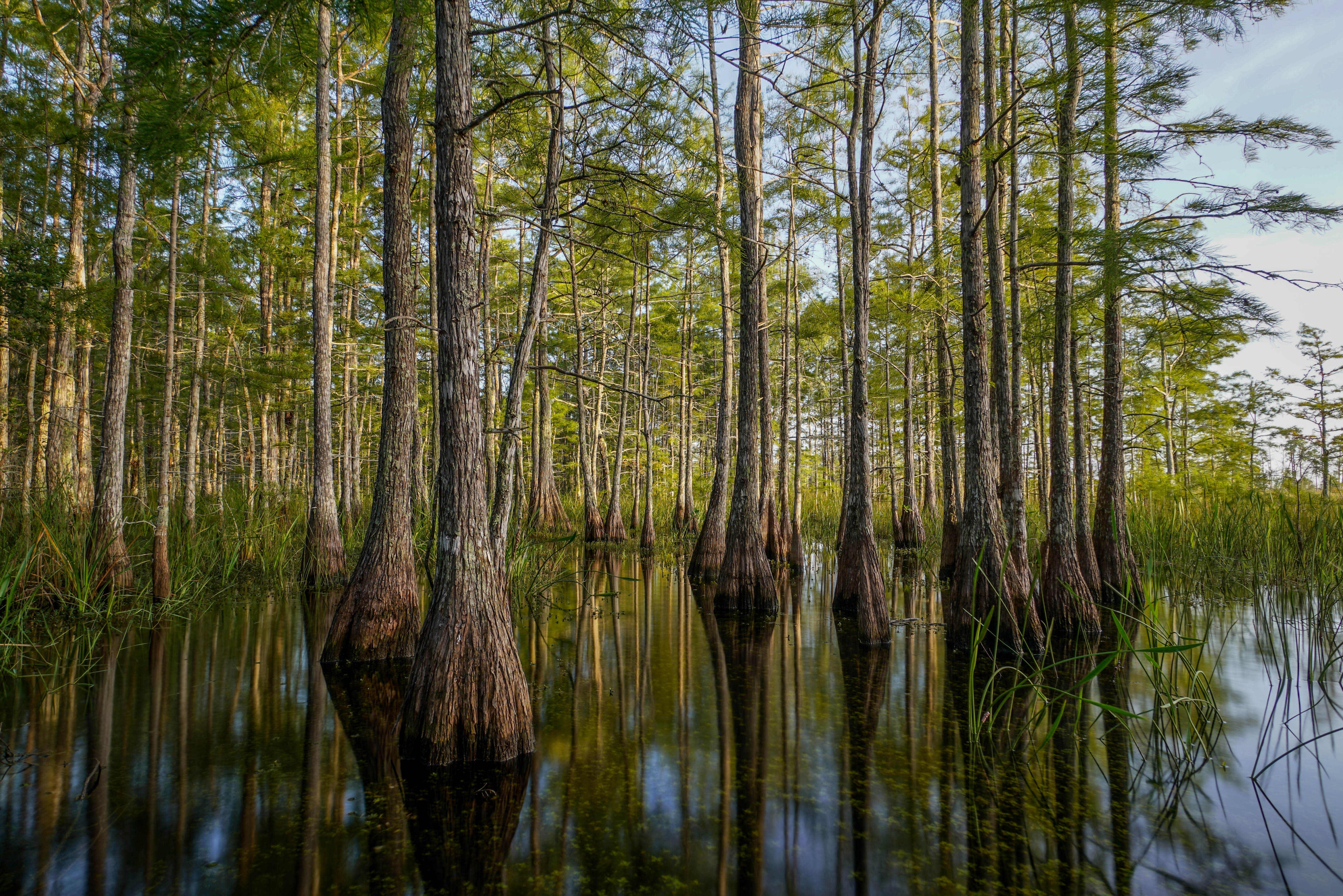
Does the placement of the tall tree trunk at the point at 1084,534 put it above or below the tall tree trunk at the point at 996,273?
below

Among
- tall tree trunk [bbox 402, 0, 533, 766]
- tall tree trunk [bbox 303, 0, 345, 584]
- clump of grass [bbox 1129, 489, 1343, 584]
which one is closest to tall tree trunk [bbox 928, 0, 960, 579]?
clump of grass [bbox 1129, 489, 1343, 584]

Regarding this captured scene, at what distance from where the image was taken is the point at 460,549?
349cm

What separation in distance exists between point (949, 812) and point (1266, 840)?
144cm

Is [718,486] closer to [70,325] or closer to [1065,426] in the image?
[1065,426]

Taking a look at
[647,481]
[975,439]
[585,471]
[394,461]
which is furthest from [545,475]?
[975,439]

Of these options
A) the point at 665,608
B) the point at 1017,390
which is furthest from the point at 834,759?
the point at 1017,390

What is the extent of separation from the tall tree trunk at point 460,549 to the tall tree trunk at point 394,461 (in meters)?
1.80

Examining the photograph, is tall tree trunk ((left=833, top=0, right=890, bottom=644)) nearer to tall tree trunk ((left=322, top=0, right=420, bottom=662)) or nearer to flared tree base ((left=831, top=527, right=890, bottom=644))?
flared tree base ((left=831, top=527, right=890, bottom=644))

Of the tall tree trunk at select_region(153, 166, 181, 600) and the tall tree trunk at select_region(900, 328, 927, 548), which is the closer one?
the tall tree trunk at select_region(153, 166, 181, 600)

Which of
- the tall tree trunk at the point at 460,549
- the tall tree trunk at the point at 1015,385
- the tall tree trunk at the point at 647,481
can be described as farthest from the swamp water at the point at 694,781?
the tall tree trunk at the point at 647,481

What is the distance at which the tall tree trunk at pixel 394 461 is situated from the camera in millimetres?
5273

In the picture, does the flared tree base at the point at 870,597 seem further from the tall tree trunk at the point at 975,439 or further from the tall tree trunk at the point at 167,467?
the tall tree trunk at the point at 167,467

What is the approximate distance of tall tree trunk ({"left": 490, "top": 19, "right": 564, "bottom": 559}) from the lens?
4.66 metres

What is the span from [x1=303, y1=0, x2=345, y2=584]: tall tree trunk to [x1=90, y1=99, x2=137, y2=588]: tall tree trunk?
6.12 feet
